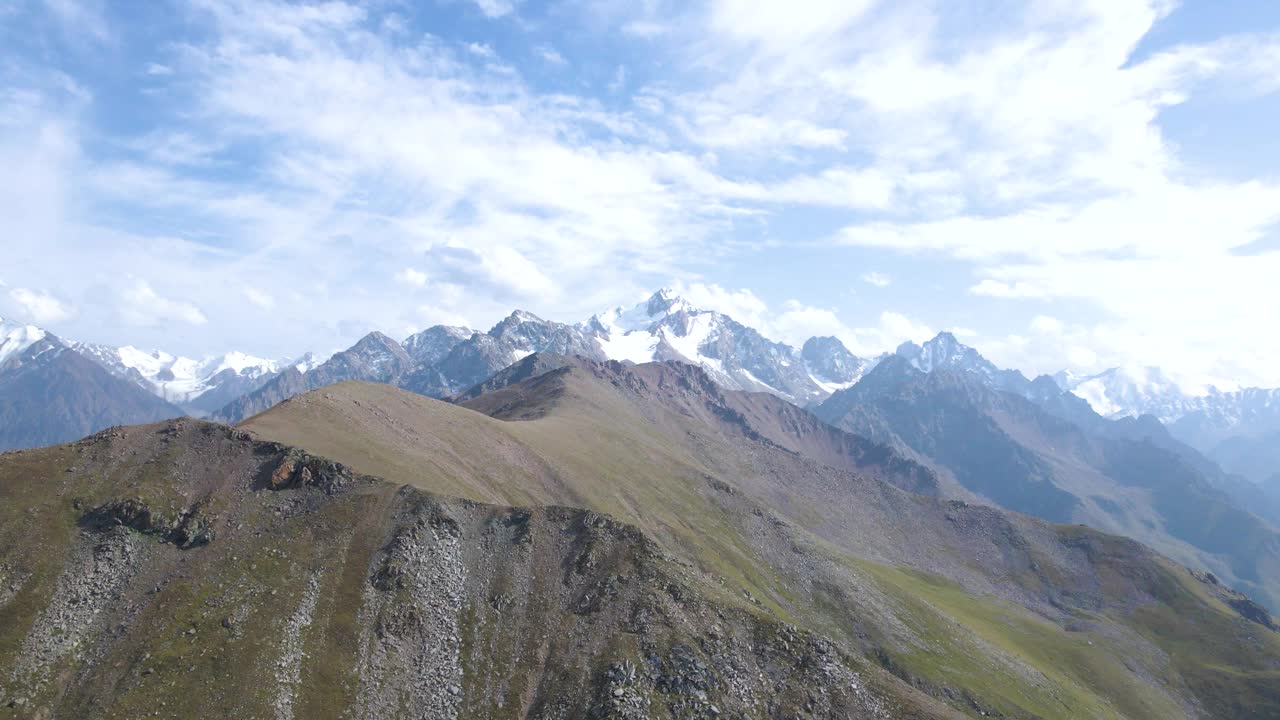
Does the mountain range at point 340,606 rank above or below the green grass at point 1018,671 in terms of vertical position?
above

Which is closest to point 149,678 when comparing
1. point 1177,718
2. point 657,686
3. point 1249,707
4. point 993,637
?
point 657,686

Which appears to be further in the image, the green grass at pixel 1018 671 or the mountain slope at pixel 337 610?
the green grass at pixel 1018 671

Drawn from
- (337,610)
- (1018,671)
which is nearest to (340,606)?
(337,610)

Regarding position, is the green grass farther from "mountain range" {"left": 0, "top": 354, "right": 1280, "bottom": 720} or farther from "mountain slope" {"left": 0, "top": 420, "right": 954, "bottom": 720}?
"mountain slope" {"left": 0, "top": 420, "right": 954, "bottom": 720}

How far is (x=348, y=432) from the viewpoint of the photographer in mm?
148625

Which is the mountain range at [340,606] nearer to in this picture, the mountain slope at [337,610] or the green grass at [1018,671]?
the mountain slope at [337,610]

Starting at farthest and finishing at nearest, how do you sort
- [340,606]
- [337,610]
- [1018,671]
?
1. [1018,671]
2. [340,606]
3. [337,610]

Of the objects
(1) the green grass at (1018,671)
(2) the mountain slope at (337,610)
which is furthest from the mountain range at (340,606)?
(1) the green grass at (1018,671)

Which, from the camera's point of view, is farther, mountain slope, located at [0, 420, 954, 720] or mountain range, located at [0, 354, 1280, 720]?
mountain range, located at [0, 354, 1280, 720]

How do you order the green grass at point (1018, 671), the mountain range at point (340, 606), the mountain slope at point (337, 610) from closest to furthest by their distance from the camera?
1. the mountain slope at point (337, 610)
2. the mountain range at point (340, 606)
3. the green grass at point (1018, 671)

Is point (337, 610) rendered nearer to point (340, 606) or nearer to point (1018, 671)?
point (340, 606)

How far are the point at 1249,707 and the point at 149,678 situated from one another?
9350 inches

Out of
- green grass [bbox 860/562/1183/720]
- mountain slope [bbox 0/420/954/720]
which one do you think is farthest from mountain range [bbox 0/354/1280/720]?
green grass [bbox 860/562/1183/720]

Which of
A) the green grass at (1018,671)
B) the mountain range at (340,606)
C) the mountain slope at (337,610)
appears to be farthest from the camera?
the green grass at (1018,671)
